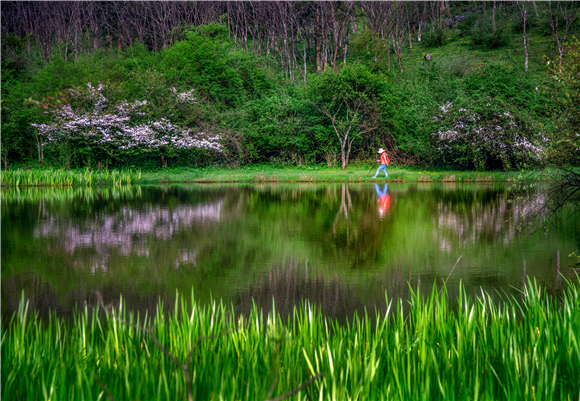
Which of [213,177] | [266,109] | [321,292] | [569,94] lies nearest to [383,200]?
[569,94]

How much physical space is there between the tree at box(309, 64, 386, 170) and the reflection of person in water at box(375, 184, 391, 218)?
950 cm

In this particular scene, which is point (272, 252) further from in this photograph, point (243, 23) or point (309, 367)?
point (243, 23)

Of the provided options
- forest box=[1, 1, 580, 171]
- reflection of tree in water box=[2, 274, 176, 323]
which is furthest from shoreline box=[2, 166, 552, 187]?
reflection of tree in water box=[2, 274, 176, 323]

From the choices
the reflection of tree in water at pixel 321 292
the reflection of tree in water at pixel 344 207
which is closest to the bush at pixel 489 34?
the reflection of tree in water at pixel 344 207

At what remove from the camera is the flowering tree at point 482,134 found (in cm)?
2433

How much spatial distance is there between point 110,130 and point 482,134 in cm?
2048

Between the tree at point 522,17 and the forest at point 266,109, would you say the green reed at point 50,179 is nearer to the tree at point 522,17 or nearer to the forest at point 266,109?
the forest at point 266,109

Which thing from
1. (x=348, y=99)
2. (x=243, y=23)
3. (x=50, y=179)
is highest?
(x=243, y=23)

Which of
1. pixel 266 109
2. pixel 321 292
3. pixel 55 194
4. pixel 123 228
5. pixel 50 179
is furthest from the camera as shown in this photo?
pixel 266 109

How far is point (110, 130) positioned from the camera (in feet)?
89.1

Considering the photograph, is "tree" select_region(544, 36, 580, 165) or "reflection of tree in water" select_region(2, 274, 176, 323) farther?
"tree" select_region(544, 36, 580, 165)

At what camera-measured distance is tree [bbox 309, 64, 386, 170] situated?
2814cm

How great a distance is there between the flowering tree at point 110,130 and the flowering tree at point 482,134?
13.3 m

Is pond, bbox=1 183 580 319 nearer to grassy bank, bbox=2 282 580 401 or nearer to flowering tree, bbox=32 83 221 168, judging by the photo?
grassy bank, bbox=2 282 580 401
